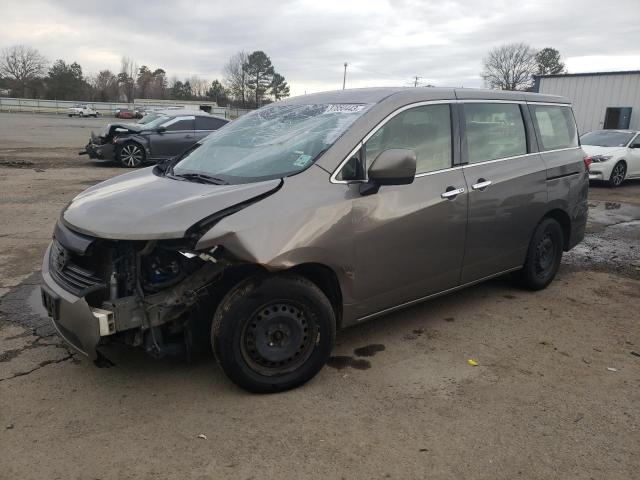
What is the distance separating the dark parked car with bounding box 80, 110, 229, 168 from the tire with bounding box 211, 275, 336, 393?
39.1 ft

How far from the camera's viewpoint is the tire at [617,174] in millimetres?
A: 13445

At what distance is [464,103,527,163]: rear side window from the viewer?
4.26 meters

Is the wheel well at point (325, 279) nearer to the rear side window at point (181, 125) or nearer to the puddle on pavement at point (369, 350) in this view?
the puddle on pavement at point (369, 350)

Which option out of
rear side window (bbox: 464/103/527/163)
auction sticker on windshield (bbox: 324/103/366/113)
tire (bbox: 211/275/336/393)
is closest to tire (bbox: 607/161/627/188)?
rear side window (bbox: 464/103/527/163)

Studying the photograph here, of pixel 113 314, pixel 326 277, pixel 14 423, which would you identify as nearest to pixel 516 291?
pixel 326 277

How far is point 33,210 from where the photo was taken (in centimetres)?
847

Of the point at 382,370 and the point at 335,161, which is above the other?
the point at 335,161

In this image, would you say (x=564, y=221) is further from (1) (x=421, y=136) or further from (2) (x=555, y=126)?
(1) (x=421, y=136)

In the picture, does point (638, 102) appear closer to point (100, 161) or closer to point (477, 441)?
point (100, 161)

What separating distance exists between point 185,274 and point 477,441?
1.83m

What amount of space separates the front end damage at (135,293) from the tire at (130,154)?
1203 centimetres

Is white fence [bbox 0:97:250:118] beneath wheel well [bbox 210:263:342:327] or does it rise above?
above

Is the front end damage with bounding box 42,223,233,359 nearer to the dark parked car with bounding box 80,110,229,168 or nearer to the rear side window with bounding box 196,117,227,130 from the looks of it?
the dark parked car with bounding box 80,110,229,168

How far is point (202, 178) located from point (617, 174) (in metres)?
13.1
